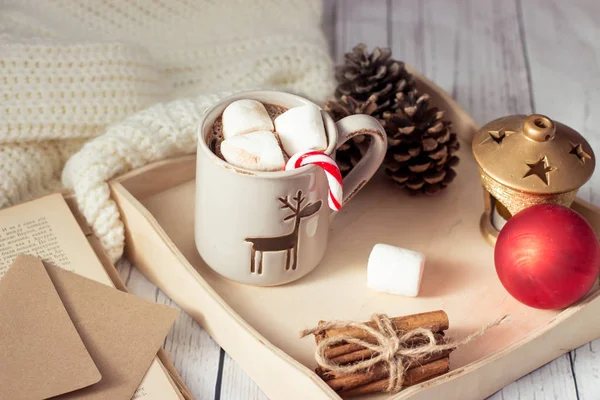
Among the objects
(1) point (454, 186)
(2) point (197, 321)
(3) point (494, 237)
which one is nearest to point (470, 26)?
(1) point (454, 186)

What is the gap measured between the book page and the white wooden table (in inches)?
23.6

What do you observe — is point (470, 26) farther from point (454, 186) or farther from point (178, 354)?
point (178, 354)

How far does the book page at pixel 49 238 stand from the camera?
0.87m

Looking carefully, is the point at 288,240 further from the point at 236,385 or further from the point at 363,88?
the point at 363,88

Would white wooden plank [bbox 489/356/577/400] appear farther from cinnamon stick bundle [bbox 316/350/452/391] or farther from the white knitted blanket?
the white knitted blanket

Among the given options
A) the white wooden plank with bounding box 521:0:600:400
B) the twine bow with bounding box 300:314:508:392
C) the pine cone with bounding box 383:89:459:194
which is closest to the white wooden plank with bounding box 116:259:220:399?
the twine bow with bounding box 300:314:508:392

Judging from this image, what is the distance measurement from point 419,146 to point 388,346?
31cm

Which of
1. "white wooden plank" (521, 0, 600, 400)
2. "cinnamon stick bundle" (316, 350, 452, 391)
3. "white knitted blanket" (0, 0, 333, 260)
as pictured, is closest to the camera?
"cinnamon stick bundle" (316, 350, 452, 391)

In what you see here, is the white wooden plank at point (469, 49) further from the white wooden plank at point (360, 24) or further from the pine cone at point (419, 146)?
the pine cone at point (419, 146)

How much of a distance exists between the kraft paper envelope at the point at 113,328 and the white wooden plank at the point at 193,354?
0.12 feet

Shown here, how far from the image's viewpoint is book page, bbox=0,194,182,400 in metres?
0.87

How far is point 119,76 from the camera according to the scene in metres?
1.02

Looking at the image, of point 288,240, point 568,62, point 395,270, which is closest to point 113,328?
point 288,240

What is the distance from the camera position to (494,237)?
924 millimetres
